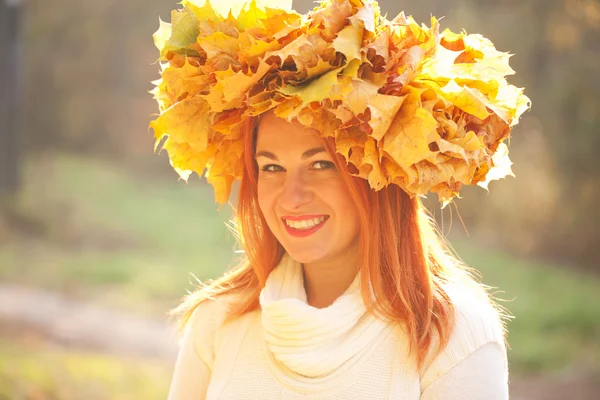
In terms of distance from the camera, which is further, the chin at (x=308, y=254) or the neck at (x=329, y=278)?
the neck at (x=329, y=278)

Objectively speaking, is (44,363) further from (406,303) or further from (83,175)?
(83,175)

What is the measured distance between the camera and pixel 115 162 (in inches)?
531

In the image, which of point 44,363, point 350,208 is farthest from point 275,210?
point 44,363

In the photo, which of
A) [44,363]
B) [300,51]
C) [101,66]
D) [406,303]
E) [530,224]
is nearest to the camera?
[300,51]

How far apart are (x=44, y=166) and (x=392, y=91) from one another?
1143 centimetres

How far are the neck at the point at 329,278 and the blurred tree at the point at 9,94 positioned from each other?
27.0 ft

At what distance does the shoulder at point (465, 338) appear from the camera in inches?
83.4

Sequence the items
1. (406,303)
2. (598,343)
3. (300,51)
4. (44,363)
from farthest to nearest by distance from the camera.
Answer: (598,343) → (44,363) → (406,303) → (300,51)

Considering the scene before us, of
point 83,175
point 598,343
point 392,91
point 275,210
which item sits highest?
point 83,175

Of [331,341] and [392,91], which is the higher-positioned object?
[392,91]

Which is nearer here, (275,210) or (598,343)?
(275,210)

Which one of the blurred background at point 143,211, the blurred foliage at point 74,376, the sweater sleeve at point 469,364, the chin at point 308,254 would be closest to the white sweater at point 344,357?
the sweater sleeve at point 469,364

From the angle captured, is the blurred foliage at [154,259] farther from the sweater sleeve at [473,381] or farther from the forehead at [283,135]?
the forehead at [283,135]

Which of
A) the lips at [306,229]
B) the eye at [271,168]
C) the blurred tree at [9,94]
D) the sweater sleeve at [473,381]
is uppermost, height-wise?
the blurred tree at [9,94]
